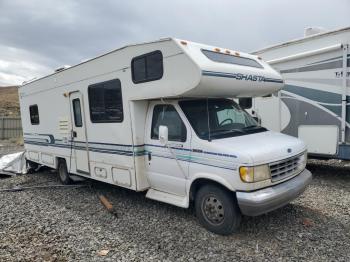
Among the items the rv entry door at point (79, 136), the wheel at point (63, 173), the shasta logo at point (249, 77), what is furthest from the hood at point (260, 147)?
the wheel at point (63, 173)

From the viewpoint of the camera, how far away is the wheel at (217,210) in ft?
16.0

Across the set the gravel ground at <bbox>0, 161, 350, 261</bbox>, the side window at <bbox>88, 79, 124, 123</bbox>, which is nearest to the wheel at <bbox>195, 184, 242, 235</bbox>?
the gravel ground at <bbox>0, 161, 350, 261</bbox>

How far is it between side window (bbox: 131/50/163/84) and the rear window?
75 cm

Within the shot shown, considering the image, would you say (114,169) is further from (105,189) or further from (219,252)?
(219,252)

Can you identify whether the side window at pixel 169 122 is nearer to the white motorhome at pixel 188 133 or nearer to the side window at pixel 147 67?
the white motorhome at pixel 188 133

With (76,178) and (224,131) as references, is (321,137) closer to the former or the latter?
(224,131)

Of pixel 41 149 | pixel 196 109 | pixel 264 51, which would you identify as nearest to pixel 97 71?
pixel 196 109

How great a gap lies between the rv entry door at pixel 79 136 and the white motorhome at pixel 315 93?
15.8 feet

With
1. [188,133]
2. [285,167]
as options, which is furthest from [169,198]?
[285,167]

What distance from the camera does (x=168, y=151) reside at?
5.69m

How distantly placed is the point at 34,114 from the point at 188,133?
6.28 m

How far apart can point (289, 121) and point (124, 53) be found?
4.77 metres

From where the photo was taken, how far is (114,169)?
21.9ft

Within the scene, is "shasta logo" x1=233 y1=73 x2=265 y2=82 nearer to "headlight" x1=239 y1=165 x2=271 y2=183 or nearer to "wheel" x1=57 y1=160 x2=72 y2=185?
"headlight" x1=239 y1=165 x2=271 y2=183
